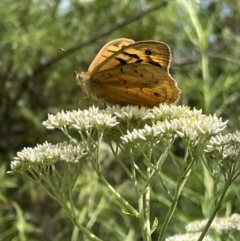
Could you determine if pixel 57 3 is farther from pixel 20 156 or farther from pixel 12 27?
pixel 20 156

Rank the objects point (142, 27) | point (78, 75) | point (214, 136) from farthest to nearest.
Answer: point (142, 27)
point (78, 75)
point (214, 136)

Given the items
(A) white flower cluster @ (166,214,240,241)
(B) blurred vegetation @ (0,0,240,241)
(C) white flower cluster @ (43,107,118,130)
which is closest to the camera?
(C) white flower cluster @ (43,107,118,130)

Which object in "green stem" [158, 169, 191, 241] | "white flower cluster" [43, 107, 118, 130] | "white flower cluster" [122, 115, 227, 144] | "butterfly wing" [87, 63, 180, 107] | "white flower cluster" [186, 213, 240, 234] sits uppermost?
"white flower cluster" [43, 107, 118, 130]

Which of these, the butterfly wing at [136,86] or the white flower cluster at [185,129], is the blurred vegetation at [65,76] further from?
the white flower cluster at [185,129]

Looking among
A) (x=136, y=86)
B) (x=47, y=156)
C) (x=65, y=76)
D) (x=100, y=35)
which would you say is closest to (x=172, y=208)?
(x=47, y=156)

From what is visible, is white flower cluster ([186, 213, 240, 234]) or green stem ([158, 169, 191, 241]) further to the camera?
white flower cluster ([186, 213, 240, 234])

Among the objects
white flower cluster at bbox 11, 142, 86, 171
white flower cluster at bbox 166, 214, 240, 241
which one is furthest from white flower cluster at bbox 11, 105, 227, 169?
white flower cluster at bbox 166, 214, 240, 241

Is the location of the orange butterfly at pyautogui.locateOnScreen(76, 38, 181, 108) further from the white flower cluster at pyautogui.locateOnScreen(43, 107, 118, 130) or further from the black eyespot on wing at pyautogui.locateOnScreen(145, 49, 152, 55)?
the white flower cluster at pyautogui.locateOnScreen(43, 107, 118, 130)

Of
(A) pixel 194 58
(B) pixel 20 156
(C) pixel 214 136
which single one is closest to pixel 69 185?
(B) pixel 20 156

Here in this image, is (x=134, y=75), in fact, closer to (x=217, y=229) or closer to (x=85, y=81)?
(x=85, y=81)
